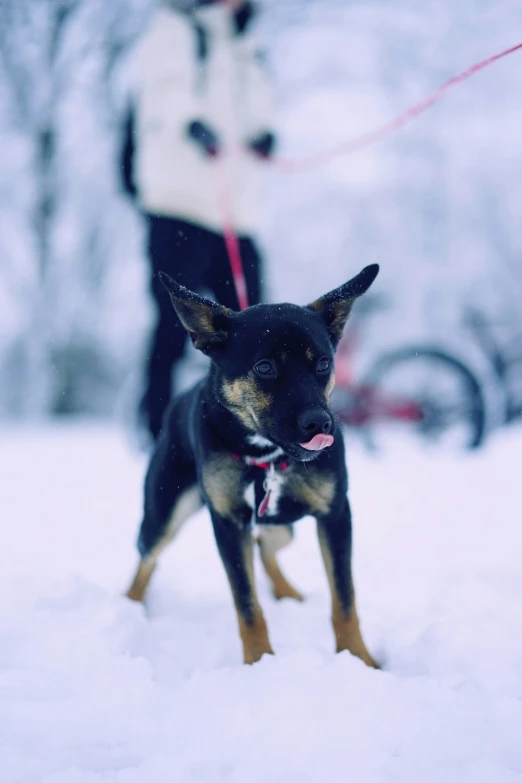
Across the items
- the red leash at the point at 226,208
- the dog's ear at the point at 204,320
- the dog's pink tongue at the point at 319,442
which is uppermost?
the red leash at the point at 226,208

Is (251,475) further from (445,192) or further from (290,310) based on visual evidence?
(445,192)

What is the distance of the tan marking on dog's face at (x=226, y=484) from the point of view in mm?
1996

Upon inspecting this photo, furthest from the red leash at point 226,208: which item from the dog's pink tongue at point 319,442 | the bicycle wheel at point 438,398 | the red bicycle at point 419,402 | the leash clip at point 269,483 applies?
the bicycle wheel at point 438,398

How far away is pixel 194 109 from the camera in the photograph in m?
3.27

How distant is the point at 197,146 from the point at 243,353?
178 cm

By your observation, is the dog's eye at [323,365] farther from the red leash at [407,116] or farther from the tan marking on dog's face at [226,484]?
the red leash at [407,116]

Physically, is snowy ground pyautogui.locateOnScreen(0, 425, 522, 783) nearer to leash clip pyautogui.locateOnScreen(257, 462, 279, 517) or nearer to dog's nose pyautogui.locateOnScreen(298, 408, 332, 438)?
leash clip pyautogui.locateOnScreen(257, 462, 279, 517)

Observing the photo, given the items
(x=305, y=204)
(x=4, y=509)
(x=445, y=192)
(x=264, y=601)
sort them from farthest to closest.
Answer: (x=305, y=204) → (x=445, y=192) → (x=4, y=509) → (x=264, y=601)

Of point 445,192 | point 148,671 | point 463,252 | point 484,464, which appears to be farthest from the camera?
point 463,252

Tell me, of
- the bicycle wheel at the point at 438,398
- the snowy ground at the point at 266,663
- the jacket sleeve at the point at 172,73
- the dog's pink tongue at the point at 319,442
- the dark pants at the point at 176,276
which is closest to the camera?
the snowy ground at the point at 266,663

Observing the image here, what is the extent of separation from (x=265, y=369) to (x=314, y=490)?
0.42 meters

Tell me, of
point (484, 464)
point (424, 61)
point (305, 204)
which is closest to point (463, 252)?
point (305, 204)

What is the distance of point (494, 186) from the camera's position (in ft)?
39.4

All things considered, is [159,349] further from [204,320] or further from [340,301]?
[340,301]
